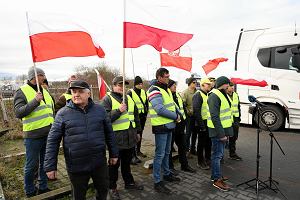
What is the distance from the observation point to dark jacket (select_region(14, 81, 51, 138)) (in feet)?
11.9

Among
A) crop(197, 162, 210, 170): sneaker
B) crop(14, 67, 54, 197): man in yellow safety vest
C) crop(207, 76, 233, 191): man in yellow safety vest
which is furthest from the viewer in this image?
crop(197, 162, 210, 170): sneaker

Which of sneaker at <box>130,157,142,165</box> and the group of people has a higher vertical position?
the group of people

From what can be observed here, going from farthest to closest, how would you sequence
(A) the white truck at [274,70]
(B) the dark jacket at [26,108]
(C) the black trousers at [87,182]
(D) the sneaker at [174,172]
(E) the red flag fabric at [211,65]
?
(E) the red flag fabric at [211,65]
(A) the white truck at [274,70]
(D) the sneaker at [174,172]
(B) the dark jacket at [26,108]
(C) the black trousers at [87,182]

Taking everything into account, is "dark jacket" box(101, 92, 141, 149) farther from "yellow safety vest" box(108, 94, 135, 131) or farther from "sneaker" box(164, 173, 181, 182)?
"sneaker" box(164, 173, 181, 182)

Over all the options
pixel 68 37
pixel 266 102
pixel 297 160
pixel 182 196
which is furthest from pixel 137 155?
pixel 266 102

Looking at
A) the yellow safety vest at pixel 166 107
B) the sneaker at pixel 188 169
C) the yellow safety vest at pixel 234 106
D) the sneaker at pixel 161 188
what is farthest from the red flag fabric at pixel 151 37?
the sneaker at pixel 188 169

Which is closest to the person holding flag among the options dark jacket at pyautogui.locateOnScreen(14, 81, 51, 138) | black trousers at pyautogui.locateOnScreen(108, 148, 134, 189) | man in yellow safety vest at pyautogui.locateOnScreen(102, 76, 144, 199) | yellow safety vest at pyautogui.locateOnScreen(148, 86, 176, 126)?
black trousers at pyautogui.locateOnScreen(108, 148, 134, 189)

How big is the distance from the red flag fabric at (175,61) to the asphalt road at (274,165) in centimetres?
228

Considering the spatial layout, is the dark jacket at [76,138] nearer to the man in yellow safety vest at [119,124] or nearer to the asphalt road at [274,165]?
the man in yellow safety vest at [119,124]

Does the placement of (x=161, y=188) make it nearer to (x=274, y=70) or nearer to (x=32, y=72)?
(x=32, y=72)

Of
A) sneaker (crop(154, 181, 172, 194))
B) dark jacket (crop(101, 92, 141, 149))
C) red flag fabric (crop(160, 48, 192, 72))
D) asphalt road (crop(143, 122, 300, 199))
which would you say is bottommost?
asphalt road (crop(143, 122, 300, 199))

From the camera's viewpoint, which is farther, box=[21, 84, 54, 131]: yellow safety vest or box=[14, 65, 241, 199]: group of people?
box=[21, 84, 54, 131]: yellow safety vest

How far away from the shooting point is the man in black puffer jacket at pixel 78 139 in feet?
9.40

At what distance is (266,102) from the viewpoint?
8.64 meters
